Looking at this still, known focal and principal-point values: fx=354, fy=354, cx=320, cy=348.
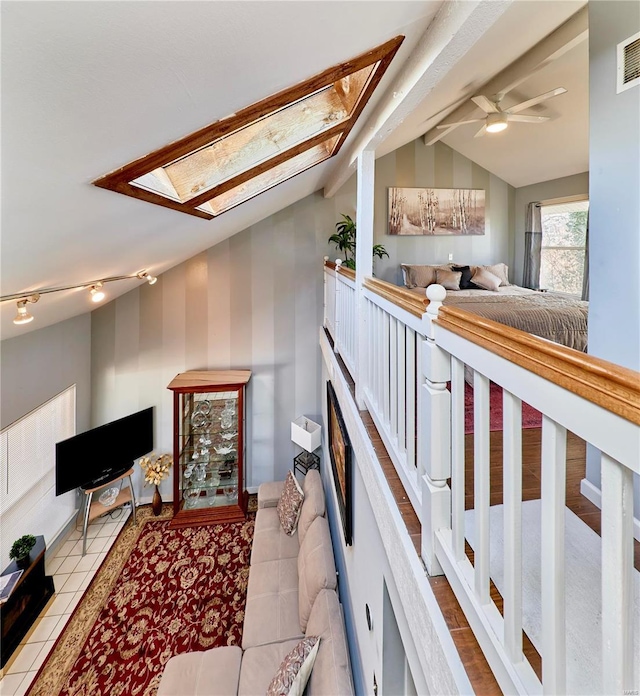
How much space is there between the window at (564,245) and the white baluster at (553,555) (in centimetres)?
419

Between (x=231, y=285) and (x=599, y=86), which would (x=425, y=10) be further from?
(x=231, y=285)

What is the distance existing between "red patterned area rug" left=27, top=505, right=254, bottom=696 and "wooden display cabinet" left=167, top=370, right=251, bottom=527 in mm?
233

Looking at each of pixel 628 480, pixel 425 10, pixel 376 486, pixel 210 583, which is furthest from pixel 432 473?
pixel 210 583

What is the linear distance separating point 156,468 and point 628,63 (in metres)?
5.20

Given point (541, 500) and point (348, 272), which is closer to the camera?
point (541, 500)

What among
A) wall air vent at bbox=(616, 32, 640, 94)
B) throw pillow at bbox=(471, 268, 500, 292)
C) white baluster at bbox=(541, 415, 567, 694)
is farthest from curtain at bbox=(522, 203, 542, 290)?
white baluster at bbox=(541, 415, 567, 694)

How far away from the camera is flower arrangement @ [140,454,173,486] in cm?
445

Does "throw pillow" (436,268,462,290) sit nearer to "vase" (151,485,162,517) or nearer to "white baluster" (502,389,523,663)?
"white baluster" (502,389,523,663)

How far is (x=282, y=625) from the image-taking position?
2.71m

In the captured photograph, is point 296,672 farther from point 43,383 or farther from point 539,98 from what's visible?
point 539,98

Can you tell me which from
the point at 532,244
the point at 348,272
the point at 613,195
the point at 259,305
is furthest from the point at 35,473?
the point at 532,244

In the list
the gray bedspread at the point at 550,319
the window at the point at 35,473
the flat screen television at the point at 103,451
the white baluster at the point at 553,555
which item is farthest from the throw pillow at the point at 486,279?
the window at the point at 35,473

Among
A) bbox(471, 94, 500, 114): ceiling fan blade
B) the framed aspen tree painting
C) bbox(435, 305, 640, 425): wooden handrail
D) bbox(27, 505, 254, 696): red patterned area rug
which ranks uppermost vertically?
bbox(471, 94, 500, 114): ceiling fan blade

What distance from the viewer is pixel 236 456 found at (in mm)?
4465
